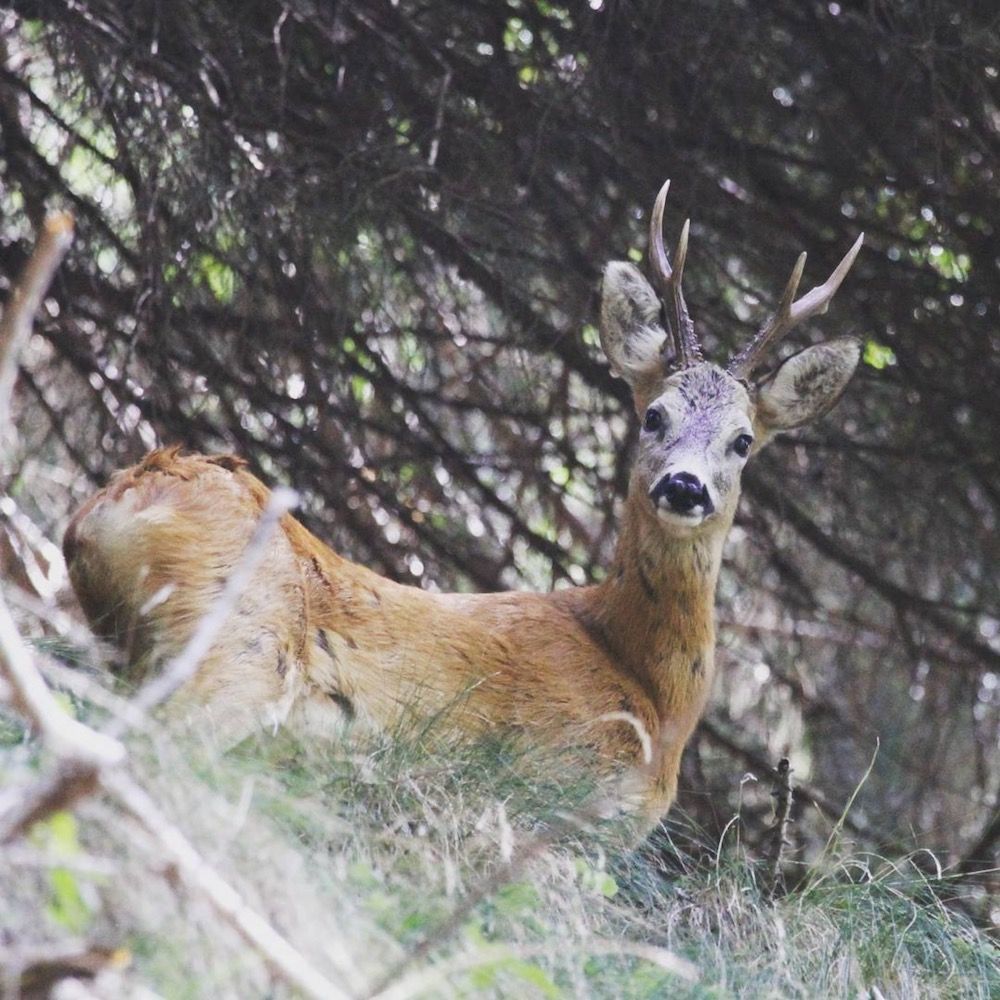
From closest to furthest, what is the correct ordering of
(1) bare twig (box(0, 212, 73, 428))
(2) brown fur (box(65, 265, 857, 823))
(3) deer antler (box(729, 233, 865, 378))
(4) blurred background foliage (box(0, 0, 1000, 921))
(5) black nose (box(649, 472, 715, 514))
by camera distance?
(1) bare twig (box(0, 212, 73, 428)) → (2) brown fur (box(65, 265, 857, 823)) → (5) black nose (box(649, 472, 715, 514)) → (3) deer antler (box(729, 233, 865, 378)) → (4) blurred background foliage (box(0, 0, 1000, 921))

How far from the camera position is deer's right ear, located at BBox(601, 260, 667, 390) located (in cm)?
657

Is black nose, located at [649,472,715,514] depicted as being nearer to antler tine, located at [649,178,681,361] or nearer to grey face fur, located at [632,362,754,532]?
grey face fur, located at [632,362,754,532]

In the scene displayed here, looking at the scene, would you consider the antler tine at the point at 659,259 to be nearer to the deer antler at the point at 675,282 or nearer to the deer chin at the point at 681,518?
the deer antler at the point at 675,282

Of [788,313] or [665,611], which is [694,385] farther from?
[665,611]

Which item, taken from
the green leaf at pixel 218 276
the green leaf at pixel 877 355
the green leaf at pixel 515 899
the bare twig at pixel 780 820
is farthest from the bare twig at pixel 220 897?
the green leaf at pixel 877 355

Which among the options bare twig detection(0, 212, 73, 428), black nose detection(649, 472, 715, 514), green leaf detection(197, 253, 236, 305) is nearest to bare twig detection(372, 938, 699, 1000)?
bare twig detection(0, 212, 73, 428)

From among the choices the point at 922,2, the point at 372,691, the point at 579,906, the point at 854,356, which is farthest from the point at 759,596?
the point at 579,906

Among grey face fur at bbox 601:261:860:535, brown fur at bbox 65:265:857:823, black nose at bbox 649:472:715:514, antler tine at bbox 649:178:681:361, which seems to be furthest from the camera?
antler tine at bbox 649:178:681:361

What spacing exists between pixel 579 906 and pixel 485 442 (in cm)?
413

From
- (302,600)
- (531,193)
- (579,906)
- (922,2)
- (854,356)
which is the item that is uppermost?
(922,2)

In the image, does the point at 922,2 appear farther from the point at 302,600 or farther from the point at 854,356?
the point at 302,600

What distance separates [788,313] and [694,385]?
1.36 feet

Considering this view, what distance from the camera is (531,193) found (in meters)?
7.45

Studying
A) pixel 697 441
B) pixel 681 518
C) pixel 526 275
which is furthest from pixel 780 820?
pixel 526 275
